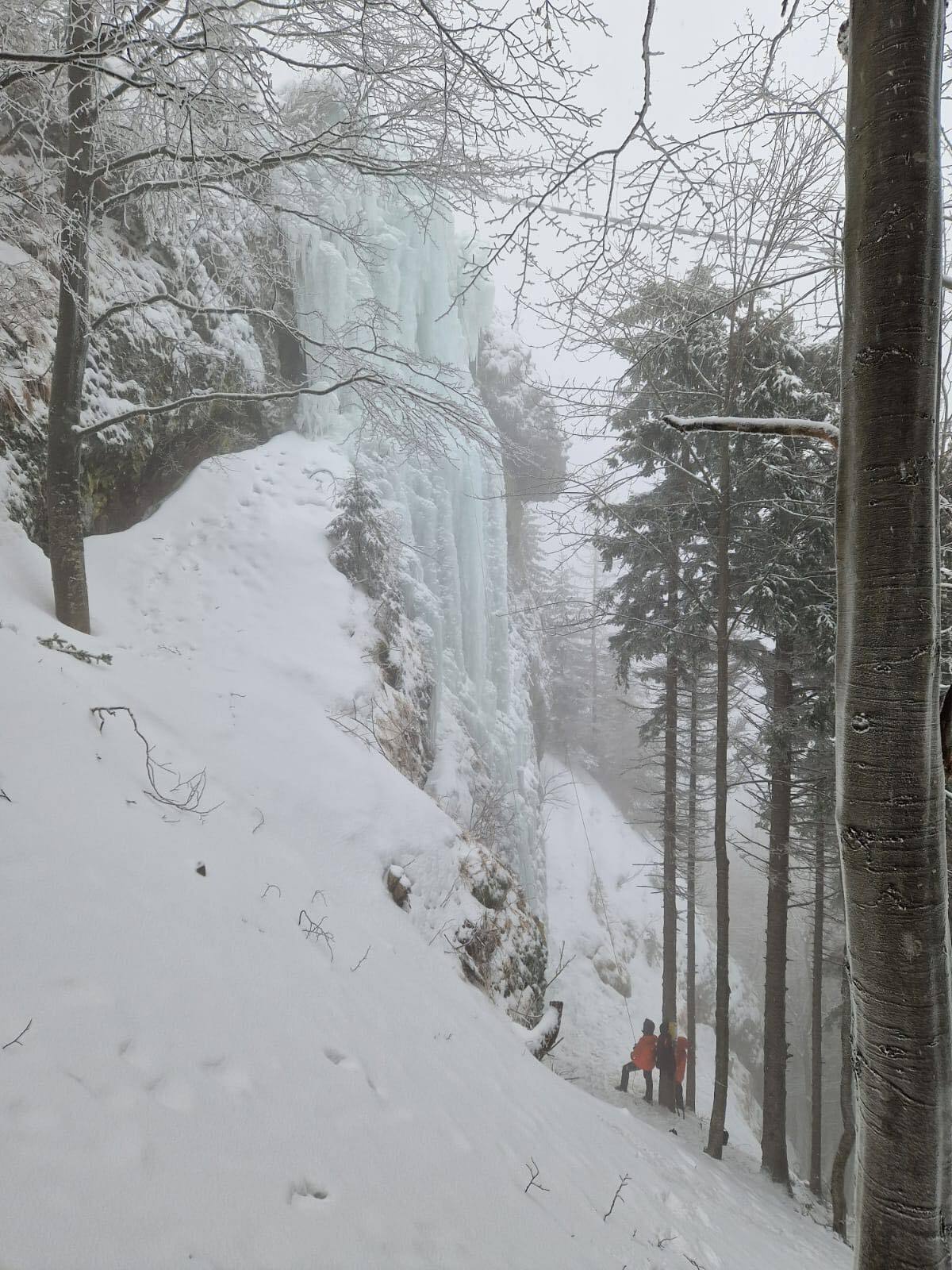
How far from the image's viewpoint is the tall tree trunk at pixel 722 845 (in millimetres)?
5805

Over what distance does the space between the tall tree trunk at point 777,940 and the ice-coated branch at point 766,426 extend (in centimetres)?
585

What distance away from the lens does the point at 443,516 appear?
13.2m

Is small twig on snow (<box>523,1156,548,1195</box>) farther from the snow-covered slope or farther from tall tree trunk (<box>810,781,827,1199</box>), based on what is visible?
the snow-covered slope

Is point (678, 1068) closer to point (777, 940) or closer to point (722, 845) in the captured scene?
point (777, 940)

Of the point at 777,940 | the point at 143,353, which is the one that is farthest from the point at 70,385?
the point at 777,940

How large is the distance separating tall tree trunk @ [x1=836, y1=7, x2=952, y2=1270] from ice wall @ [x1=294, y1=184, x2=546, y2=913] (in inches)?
330

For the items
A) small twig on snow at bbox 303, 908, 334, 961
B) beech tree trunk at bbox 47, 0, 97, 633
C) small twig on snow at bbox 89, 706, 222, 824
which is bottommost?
small twig on snow at bbox 303, 908, 334, 961

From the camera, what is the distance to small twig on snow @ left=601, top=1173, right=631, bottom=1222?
2630 millimetres

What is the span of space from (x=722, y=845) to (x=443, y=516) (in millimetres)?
8952

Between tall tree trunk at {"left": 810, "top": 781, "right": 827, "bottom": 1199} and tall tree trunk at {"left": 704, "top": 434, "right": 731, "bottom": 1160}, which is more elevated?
tall tree trunk at {"left": 704, "top": 434, "right": 731, "bottom": 1160}

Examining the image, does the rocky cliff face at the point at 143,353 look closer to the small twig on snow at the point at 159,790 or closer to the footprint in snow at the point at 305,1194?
the small twig on snow at the point at 159,790

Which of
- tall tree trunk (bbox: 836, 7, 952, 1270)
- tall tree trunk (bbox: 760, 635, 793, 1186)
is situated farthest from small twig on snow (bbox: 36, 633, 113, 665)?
tall tree trunk (bbox: 760, 635, 793, 1186)

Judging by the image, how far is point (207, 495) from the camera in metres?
8.86

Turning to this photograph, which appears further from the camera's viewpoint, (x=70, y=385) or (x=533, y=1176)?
(x=70, y=385)
